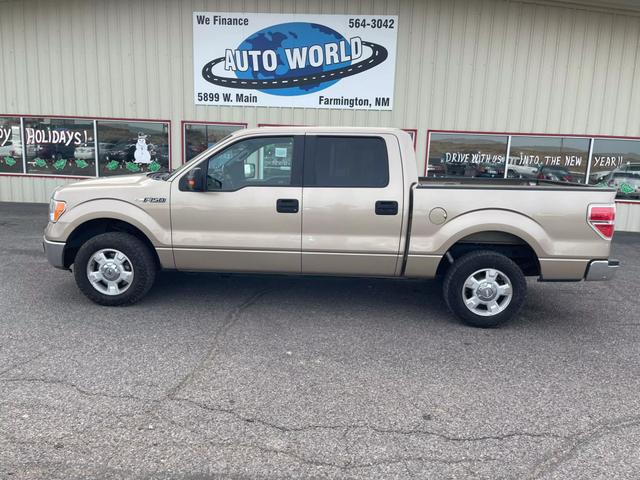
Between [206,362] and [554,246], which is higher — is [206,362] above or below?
below

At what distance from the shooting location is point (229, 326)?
191 inches

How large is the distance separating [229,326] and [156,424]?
1.74 metres

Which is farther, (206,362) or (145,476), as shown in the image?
(206,362)

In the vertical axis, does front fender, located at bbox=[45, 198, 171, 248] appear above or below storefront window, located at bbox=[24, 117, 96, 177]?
below

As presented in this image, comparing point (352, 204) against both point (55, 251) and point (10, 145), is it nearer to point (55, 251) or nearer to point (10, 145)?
point (55, 251)

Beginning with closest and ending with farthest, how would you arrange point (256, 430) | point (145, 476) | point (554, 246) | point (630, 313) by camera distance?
1. point (145, 476)
2. point (256, 430)
3. point (554, 246)
4. point (630, 313)

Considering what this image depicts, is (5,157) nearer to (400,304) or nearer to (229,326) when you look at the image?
(229,326)

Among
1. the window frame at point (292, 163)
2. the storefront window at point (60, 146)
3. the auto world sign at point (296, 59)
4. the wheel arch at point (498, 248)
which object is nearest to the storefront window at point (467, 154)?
the auto world sign at point (296, 59)

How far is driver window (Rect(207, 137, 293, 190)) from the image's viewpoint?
505 centimetres

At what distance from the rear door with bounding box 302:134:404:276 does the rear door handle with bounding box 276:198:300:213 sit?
0.08 meters

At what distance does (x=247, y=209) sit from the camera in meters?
5.00

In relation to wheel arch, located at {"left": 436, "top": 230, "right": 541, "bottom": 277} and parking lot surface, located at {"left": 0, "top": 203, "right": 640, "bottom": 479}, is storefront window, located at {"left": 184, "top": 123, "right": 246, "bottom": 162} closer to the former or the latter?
parking lot surface, located at {"left": 0, "top": 203, "right": 640, "bottom": 479}

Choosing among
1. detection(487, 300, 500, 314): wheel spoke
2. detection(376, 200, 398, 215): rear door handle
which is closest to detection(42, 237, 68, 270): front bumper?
detection(376, 200, 398, 215): rear door handle

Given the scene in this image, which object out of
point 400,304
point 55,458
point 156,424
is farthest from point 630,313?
point 55,458
